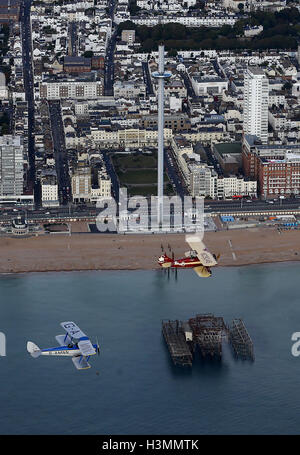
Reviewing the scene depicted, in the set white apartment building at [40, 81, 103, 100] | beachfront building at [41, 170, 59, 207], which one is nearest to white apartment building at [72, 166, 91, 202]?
beachfront building at [41, 170, 59, 207]

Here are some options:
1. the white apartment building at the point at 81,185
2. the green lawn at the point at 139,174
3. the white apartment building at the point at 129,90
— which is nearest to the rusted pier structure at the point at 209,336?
the white apartment building at the point at 81,185

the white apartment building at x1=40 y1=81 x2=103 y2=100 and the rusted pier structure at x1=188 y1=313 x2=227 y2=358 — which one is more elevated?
the white apartment building at x1=40 y1=81 x2=103 y2=100

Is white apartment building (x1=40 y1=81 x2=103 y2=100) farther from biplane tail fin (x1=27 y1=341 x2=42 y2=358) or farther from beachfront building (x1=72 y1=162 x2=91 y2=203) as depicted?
biplane tail fin (x1=27 y1=341 x2=42 y2=358)

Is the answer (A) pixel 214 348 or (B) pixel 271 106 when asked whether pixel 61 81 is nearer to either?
(B) pixel 271 106

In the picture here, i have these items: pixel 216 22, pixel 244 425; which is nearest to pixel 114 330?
pixel 244 425

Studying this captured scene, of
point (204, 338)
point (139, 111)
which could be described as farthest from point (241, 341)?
point (139, 111)

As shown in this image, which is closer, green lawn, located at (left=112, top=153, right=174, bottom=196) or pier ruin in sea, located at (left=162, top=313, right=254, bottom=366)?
pier ruin in sea, located at (left=162, top=313, right=254, bottom=366)

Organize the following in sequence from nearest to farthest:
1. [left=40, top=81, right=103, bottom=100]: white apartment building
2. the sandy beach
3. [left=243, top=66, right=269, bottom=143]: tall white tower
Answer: the sandy beach → [left=243, top=66, right=269, bottom=143]: tall white tower → [left=40, top=81, right=103, bottom=100]: white apartment building

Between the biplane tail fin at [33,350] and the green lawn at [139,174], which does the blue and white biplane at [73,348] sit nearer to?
the biplane tail fin at [33,350]
